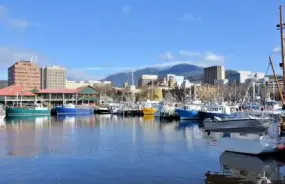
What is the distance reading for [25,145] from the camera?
127 ft

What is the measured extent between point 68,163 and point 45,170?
2653 mm

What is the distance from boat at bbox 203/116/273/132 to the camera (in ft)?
93.1

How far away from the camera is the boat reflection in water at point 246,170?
22266 millimetres

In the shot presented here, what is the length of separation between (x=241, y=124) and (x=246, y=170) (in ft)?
17.0

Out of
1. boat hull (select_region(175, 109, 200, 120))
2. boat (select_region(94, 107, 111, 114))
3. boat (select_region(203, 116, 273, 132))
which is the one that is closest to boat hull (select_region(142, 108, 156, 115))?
boat (select_region(94, 107, 111, 114))

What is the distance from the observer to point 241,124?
29.2 m

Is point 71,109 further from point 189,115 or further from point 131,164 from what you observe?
point 131,164

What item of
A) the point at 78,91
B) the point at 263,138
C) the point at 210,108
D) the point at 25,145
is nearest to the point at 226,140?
the point at 263,138

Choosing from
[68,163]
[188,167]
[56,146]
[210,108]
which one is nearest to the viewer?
[188,167]

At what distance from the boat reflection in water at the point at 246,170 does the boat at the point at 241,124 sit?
7.12ft

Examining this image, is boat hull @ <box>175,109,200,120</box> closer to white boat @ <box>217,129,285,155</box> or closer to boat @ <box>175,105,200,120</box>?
boat @ <box>175,105,200,120</box>

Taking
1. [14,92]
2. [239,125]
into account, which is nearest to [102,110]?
[14,92]

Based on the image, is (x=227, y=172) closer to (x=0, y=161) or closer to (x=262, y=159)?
(x=262, y=159)

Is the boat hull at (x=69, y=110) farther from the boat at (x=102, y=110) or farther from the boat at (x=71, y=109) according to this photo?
the boat at (x=102, y=110)
